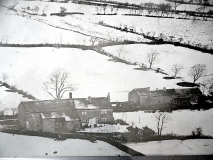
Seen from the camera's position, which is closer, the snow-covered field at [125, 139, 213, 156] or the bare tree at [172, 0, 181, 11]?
the snow-covered field at [125, 139, 213, 156]

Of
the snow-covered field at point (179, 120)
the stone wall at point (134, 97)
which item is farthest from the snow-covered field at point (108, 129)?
the stone wall at point (134, 97)

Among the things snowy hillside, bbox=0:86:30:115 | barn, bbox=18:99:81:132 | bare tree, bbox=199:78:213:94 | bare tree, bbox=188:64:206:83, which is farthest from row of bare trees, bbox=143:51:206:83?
snowy hillside, bbox=0:86:30:115

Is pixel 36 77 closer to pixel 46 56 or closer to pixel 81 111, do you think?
pixel 46 56

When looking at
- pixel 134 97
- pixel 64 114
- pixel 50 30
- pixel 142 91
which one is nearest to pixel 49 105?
pixel 64 114

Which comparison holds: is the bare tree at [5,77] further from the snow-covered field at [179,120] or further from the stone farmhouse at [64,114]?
the snow-covered field at [179,120]

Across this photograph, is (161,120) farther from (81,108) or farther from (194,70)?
(81,108)

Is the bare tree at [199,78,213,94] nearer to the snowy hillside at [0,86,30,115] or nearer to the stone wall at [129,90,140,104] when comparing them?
the stone wall at [129,90,140,104]
